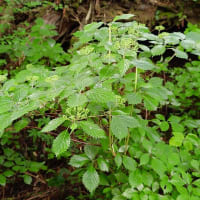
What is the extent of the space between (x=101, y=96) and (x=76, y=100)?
11 cm

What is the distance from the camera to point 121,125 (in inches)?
37.7

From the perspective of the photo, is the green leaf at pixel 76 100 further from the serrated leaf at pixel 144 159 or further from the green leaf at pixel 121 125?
the serrated leaf at pixel 144 159

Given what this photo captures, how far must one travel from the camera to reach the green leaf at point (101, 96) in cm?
83

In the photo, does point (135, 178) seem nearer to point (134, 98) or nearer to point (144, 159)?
point (144, 159)

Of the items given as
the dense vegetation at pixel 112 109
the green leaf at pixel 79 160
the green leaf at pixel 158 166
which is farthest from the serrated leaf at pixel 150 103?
the green leaf at pixel 79 160

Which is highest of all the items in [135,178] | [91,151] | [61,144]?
[61,144]

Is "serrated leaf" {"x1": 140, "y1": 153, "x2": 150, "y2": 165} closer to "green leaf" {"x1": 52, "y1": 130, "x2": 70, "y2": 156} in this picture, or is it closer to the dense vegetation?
the dense vegetation

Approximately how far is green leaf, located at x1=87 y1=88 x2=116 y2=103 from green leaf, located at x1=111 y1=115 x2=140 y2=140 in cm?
16

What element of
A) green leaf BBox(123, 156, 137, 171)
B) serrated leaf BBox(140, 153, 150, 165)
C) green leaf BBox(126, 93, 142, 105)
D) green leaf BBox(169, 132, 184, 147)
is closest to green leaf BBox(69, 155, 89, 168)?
green leaf BBox(123, 156, 137, 171)

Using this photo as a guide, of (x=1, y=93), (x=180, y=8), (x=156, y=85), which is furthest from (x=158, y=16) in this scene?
(x=1, y=93)

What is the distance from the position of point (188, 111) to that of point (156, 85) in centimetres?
176

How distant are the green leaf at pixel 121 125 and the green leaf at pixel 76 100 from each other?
0.76 ft

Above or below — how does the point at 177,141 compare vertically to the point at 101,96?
below

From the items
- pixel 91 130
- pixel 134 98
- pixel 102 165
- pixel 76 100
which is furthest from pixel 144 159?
pixel 76 100
